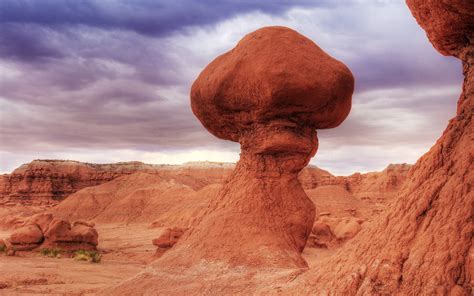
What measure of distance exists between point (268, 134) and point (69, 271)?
828 centimetres

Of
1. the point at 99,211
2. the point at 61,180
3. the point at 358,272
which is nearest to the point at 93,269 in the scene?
the point at 358,272

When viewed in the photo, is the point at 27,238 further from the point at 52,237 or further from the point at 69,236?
the point at 69,236

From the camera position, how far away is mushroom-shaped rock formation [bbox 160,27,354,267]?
28.4ft

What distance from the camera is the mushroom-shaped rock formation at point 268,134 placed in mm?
8656

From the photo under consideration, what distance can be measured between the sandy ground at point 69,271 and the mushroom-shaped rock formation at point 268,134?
3.71 ft

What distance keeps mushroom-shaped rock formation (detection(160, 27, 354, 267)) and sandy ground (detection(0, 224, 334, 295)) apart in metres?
1.13

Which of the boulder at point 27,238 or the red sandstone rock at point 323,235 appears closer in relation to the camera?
the boulder at point 27,238

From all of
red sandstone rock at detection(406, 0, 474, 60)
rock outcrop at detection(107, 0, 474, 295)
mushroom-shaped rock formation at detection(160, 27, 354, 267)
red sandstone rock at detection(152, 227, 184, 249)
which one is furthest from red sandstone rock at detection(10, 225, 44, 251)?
red sandstone rock at detection(406, 0, 474, 60)

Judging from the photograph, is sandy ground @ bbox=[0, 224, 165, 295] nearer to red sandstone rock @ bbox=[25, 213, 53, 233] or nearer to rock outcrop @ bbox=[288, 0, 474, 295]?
red sandstone rock @ bbox=[25, 213, 53, 233]

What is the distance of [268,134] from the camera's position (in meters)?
9.21

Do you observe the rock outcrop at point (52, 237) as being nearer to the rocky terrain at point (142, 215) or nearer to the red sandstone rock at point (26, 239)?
the red sandstone rock at point (26, 239)

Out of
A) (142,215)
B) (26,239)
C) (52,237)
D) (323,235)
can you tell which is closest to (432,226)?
(323,235)

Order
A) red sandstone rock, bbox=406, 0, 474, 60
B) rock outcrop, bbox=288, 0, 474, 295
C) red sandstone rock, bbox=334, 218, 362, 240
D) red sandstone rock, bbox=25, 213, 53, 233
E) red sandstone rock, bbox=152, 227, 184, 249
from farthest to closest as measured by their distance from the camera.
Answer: red sandstone rock, bbox=25, 213, 53, 233 < red sandstone rock, bbox=334, 218, 362, 240 < red sandstone rock, bbox=152, 227, 184, 249 < red sandstone rock, bbox=406, 0, 474, 60 < rock outcrop, bbox=288, 0, 474, 295

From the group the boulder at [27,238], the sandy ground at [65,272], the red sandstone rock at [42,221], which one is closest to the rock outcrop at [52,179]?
the red sandstone rock at [42,221]
